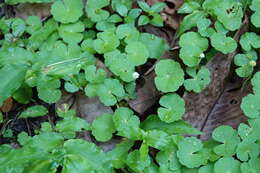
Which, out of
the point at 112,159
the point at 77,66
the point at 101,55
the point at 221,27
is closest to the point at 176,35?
the point at 221,27

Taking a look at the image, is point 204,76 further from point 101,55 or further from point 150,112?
point 101,55

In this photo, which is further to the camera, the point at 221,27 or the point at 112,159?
the point at 221,27

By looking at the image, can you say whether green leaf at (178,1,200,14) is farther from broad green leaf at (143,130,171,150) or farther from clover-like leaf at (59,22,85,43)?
broad green leaf at (143,130,171,150)

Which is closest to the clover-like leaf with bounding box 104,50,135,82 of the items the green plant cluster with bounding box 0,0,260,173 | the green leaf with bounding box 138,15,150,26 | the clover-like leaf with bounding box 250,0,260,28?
the green plant cluster with bounding box 0,0,260,173

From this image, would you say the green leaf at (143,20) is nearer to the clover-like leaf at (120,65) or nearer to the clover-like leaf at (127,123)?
the clover-like leaf at (120,65)

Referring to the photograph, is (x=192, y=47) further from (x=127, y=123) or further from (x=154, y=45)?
(x=127, y=123)
